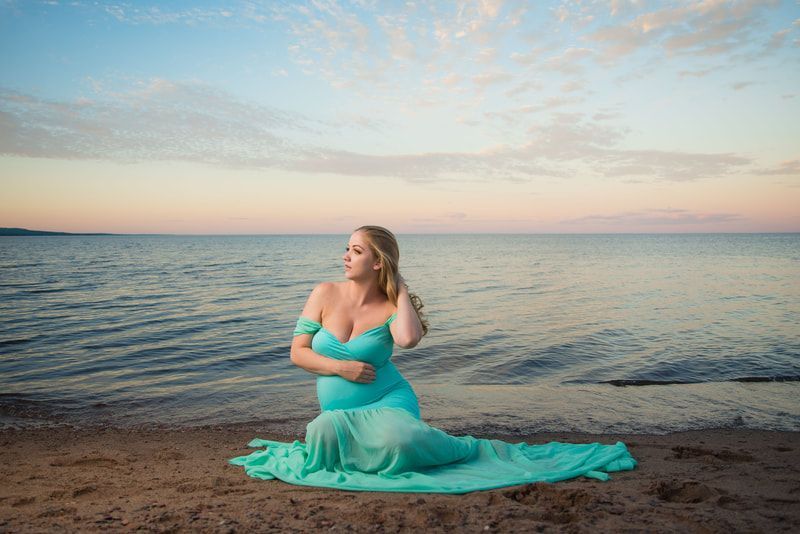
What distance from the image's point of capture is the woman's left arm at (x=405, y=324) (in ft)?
17.4

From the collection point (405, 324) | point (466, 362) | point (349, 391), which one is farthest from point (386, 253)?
point (466, 362)

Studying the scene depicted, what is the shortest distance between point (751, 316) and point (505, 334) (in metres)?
8.76

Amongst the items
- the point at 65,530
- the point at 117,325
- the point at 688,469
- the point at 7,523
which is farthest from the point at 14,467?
the point at 117,325

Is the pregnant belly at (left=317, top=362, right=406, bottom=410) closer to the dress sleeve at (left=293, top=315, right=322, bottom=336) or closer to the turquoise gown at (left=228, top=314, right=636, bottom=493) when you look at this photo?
the turquoise gown at (left=228, top=314, right=636, bottom=493)

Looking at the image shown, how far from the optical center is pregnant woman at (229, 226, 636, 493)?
497cm

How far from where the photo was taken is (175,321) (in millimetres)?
17375

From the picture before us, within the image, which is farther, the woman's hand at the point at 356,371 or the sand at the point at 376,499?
the woman's hand at the point at 356,371

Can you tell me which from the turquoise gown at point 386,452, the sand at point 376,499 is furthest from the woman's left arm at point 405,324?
the sand at point 376,499

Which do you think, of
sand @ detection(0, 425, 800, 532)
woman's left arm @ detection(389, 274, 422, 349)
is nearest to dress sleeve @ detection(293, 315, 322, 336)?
woman's left arm @ detection(389, 274, 422, 349)

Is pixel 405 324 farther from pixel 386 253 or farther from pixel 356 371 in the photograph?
pixel 386 253

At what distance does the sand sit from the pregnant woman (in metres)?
0.23

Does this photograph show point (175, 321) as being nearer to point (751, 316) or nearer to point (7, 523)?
point (7, 523)

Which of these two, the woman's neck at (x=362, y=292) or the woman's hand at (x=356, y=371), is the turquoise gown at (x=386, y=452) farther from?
the woman's neck at (x=362, y=292)

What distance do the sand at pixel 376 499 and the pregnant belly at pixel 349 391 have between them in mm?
901
